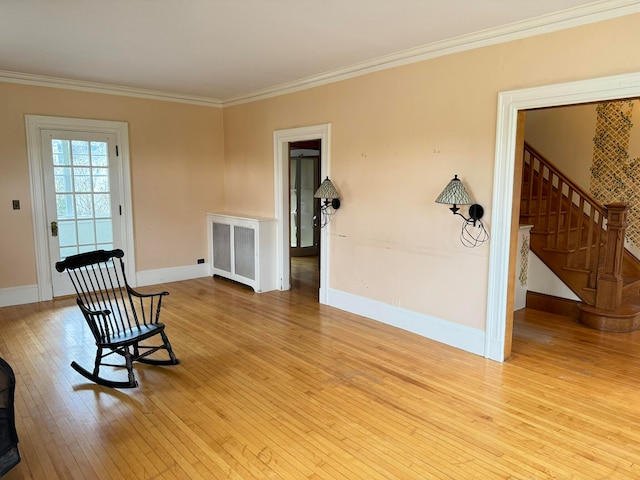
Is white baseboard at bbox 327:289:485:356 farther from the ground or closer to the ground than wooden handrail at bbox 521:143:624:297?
closer to the ground

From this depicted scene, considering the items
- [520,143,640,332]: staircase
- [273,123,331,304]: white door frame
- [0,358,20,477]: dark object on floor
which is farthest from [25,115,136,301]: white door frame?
[520,143,640,332]: staircase

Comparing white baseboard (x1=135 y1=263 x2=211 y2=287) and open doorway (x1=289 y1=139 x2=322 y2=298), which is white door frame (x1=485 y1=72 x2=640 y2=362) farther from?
white baseboard (x1=135 y1=263 x2=211 y2=287)

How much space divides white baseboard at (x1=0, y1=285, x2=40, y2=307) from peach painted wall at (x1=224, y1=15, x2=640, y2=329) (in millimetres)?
A: 3635

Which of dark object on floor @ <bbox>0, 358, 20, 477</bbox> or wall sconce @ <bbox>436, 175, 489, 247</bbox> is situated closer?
dark object on floor @ <bbox>0, 358, 20, 477</bbox>

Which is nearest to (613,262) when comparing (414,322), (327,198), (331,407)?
(414,322)

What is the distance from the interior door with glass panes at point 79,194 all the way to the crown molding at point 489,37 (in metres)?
2.72

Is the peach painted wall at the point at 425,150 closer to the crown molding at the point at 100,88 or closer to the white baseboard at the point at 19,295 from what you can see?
the crown molding at the point at 100,88

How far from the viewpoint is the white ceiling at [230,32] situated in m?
2.96

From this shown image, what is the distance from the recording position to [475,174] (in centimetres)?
369

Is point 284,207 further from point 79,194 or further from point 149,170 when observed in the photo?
point 79,194

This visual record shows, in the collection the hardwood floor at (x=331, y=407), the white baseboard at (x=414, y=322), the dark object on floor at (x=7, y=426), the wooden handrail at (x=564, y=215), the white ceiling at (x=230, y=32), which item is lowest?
the hardwood floor at (x=331, y=407)

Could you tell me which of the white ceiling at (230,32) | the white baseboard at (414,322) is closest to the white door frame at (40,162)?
the white ceiling at (230,32)

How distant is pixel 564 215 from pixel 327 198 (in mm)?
3182

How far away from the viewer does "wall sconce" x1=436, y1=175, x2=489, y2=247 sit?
144 inches
